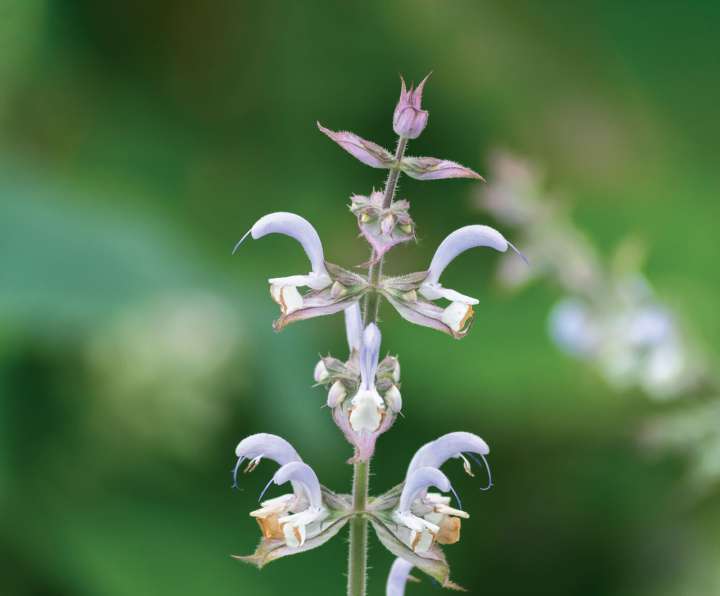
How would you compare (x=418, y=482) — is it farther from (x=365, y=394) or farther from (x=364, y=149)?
(x=364, y=149)

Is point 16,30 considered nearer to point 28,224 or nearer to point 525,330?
point 28,224

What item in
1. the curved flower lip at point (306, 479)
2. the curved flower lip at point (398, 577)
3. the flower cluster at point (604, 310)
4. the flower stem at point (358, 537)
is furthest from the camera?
the flower cluster at point (604, 310)

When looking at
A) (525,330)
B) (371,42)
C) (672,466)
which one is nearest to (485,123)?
(371,42)

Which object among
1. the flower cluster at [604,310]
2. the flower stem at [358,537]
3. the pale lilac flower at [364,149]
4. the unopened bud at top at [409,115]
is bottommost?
the flower stem at [358,537]

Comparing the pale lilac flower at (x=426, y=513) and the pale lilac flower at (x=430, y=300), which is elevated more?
the pale lilac flower at (x=430, y=300)

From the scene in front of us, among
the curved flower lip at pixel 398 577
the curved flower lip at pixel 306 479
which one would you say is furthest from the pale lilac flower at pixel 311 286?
the curved flower lip at pixel 398 577

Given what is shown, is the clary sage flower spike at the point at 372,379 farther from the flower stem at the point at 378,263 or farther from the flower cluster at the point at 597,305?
the flower cluster at the point at 597,305

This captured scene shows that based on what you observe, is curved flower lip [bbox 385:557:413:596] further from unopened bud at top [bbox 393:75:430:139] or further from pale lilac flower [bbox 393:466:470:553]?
unopened bud at top [bbox 393:75:430:139]
